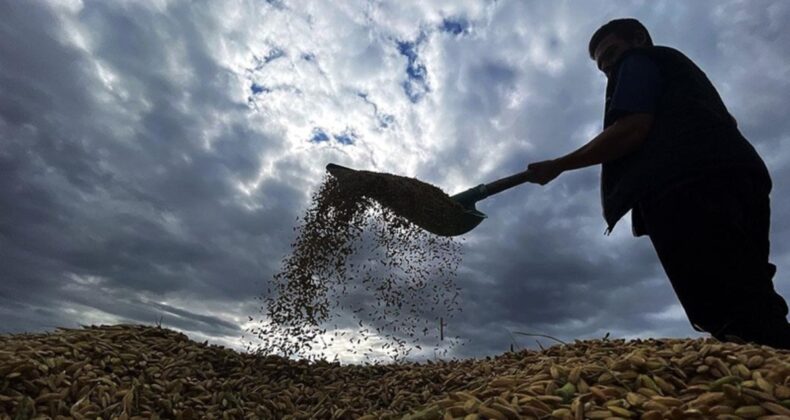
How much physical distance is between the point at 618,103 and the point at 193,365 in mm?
3478

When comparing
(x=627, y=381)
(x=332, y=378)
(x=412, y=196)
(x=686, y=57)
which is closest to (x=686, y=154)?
(x=686, y=57)

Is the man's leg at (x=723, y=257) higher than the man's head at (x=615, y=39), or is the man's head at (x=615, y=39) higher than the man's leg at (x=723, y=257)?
the man's head at (x=615, y=39)

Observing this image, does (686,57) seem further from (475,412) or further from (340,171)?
(340,171)

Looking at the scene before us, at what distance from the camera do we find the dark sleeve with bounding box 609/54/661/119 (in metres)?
3.43

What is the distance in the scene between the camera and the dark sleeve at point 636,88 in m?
3.43

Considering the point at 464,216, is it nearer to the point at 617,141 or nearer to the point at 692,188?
the point at 617,141

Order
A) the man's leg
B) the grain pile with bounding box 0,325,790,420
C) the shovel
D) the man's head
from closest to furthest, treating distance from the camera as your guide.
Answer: the grain pile with bounding box 0,325,790,420 < the man's leg < the man's head < the shovel

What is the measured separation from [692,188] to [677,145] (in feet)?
0.92

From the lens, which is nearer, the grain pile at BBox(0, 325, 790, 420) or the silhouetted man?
the grain pile at BBox(0, 325, 790, 420)

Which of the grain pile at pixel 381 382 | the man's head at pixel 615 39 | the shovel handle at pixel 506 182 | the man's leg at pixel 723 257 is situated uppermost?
the man's head at pixel 615 39

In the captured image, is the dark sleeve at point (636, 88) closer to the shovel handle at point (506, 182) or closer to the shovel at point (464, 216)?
the shovel handle at point (506, 182)

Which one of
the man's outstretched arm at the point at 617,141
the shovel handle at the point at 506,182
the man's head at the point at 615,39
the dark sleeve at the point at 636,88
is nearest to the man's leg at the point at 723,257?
the man's outstretched arm at the point at 617,141

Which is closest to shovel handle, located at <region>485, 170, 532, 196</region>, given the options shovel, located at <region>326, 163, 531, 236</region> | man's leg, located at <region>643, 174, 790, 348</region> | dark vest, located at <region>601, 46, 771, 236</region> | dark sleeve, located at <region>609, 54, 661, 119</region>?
→ shovel, located at <region>326, 163, 531, 236</region>

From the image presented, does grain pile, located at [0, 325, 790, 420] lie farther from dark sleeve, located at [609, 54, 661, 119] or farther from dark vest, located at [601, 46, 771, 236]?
dark sleeve, located at [609, 54, 661, 119]
